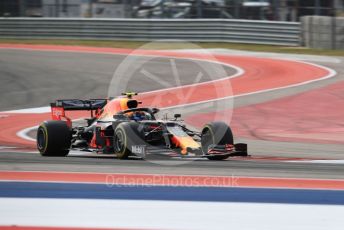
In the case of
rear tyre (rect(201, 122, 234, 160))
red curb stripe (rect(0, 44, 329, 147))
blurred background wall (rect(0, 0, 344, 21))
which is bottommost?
red curb stripe (rect(0, 44, 329, 147))

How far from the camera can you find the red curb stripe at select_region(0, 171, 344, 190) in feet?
27.2

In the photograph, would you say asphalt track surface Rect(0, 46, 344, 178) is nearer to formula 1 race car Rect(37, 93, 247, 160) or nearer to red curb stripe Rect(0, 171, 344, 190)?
formula 1 race car Rect(37, 93, 247, 160)

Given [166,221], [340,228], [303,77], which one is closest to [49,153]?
[166,221]

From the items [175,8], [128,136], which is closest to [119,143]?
[128,136]

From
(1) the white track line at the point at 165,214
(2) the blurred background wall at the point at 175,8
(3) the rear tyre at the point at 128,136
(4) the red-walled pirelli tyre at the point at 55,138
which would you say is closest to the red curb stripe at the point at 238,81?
(4) the red-walled pirelli tyre at the point at 55,138

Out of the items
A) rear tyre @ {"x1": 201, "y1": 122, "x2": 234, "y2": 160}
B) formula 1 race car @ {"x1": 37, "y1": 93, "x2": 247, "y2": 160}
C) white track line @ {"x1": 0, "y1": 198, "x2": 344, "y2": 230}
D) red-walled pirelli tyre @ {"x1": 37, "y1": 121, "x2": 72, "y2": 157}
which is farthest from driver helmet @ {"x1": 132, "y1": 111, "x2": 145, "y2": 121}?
white track line @ {"x1": 0, "y1": 198, "x2": 344, "y2": 230}

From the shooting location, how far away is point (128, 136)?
10000 millimetres

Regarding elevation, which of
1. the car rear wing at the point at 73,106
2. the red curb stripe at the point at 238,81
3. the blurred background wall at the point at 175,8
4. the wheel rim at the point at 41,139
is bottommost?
the red curb stripe at the point at 238,81

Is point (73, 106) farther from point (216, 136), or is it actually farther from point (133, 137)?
point (216, 136)

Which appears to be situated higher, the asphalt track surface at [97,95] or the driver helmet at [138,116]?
the driver helmet at [138,116]

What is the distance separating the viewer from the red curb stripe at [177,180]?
8297mm

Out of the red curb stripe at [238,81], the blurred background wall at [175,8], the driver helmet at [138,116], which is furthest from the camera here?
the blurred background wall at [175,8]

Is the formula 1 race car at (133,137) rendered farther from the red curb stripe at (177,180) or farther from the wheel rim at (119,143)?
the red curb stripe at (177,180)

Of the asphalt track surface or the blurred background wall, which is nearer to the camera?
the asphalt track surface
